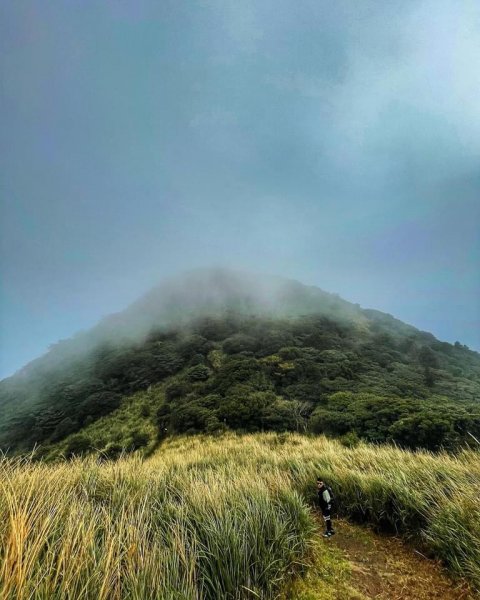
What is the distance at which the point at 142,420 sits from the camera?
114ft

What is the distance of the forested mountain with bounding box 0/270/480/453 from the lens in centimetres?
2717

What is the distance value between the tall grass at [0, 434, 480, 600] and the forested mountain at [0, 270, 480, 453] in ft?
51.0

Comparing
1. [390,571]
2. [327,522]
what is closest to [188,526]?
[390,571]

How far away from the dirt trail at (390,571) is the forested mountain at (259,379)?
620 inches

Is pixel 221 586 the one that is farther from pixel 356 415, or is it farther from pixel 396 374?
pixel 396 374

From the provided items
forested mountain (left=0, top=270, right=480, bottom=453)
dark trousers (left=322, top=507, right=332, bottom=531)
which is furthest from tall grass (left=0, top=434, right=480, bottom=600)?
forested mountain (left=0, top=270, right=480, bottom=453)

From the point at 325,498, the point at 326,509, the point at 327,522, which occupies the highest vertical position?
the point at 325,498

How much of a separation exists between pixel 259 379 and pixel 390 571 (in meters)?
35.4

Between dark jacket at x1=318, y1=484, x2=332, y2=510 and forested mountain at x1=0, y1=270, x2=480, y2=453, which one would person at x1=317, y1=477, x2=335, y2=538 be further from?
forested mountain at x1=0, y1=270, x2=480, y2=453

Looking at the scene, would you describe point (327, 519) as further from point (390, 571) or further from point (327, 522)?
point (390, 571)

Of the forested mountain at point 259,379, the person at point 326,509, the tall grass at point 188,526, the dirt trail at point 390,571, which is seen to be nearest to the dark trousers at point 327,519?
the person at point 326,509

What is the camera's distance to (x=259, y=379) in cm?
3991

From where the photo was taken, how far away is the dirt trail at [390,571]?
434cm

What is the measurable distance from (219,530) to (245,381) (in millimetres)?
36123
